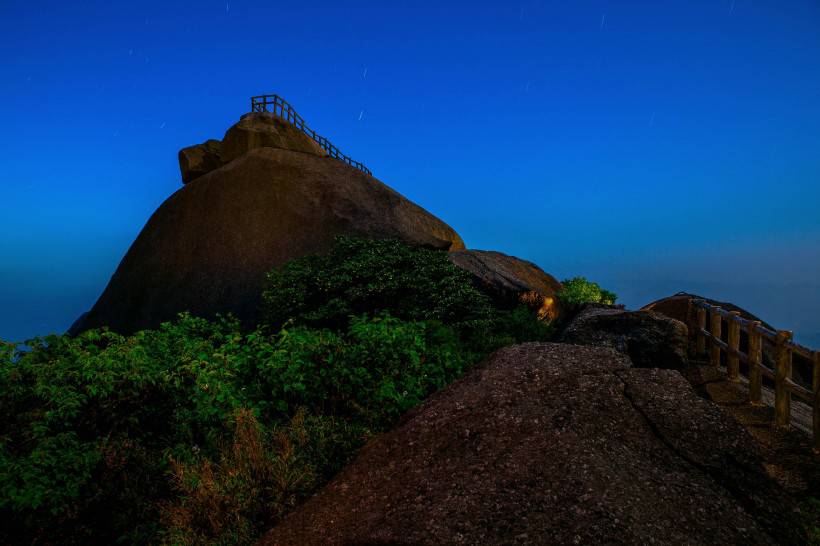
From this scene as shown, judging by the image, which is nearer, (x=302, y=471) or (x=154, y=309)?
(x=302, y=471)

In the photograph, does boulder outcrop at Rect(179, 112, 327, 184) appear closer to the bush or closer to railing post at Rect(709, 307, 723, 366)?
the bush

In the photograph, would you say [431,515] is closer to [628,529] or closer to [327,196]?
[628,529]

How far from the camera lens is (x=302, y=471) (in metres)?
4.79

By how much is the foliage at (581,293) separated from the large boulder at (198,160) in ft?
51.1

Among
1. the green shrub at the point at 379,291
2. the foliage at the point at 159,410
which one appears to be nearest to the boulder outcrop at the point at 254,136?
the green shrub at the point at 379,291

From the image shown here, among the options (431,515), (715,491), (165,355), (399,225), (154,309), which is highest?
(399,225)

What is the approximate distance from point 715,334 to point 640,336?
217 centimetres

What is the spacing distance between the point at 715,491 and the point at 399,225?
15.1 metres

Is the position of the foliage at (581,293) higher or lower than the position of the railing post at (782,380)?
higher

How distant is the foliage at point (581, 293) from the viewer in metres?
15.1

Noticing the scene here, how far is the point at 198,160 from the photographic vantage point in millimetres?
22781

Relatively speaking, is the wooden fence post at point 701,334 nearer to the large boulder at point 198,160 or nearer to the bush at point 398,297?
the bush at point 398,297

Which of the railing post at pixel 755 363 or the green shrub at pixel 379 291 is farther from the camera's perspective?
the green shrub at pixel 379 291

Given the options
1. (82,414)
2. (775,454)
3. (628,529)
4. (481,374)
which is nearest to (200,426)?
(82,414)
